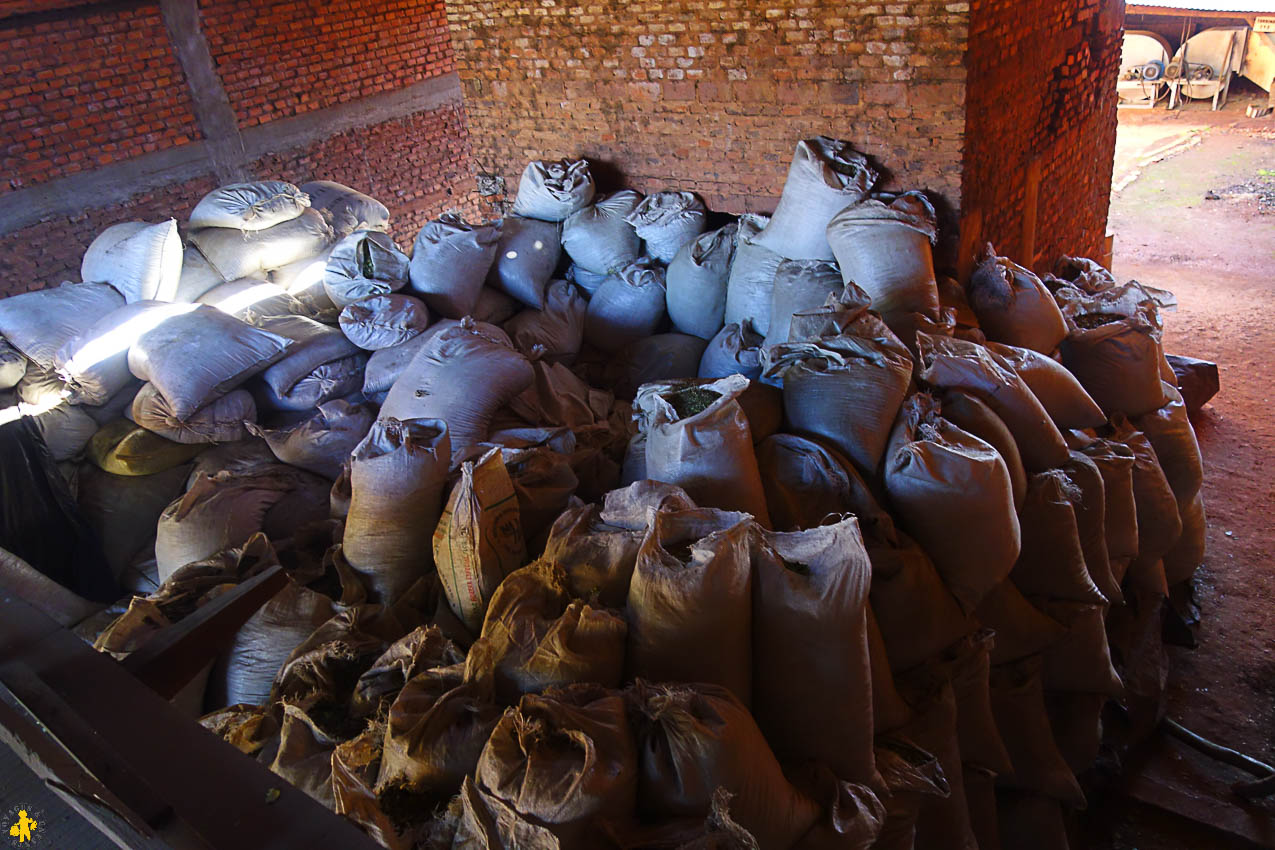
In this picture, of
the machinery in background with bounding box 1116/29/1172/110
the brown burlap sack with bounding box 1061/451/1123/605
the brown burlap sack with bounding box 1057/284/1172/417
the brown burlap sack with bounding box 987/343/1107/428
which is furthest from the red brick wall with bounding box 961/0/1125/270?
the machinery in background with bounding box 1116/29/1172/110

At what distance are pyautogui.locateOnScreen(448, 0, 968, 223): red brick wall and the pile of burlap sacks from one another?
0.69 ft

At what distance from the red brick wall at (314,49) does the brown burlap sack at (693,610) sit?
7248 mm

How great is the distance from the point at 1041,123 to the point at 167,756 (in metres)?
4.62

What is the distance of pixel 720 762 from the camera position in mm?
1466

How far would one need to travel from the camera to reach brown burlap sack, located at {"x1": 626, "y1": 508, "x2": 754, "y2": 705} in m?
1.69

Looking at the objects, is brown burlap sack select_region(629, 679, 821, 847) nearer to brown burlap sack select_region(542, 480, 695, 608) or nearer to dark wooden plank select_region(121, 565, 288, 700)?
brown burlap sack select_region(542, 480, 695, 608)

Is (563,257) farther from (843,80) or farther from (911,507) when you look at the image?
(911,507)

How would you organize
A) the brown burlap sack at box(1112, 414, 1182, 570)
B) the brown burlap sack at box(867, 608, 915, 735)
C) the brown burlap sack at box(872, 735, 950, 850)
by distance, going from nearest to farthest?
the brown burlap sack at box(872, 735, 950, 850) → the brown burlap sack at box(867, 608, 915, 735) → the brown burlap sack at box(1112, 414, 1182, 570)

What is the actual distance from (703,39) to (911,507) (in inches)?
106

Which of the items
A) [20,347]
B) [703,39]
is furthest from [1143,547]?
[20,347]

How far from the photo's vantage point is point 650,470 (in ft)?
8.11

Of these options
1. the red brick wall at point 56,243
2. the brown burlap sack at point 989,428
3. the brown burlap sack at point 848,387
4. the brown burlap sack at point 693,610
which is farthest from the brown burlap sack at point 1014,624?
the red brick wall at point 56,243

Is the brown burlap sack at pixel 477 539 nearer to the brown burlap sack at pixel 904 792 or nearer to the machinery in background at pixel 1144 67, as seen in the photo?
the brown burlap sack at pixel 904 792

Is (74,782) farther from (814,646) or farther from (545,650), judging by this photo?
(814,646)
